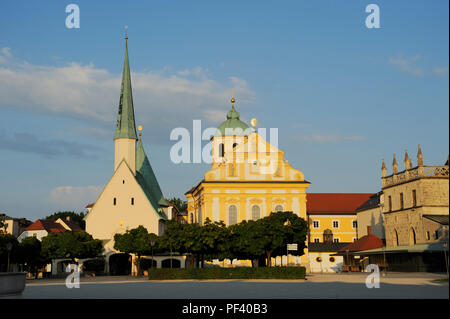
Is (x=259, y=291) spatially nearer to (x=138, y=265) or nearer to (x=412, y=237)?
(x=412, y=237)

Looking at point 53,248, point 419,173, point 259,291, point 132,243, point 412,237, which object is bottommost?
point 259,291

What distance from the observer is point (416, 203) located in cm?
7000

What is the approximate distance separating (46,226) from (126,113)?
47541mm

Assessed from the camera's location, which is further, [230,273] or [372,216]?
[372,216]

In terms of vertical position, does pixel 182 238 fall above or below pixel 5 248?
above

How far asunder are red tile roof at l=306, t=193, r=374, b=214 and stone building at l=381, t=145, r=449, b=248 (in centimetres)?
3188

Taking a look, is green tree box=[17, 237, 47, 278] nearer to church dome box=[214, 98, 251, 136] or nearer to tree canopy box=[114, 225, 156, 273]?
tree canopy box=[114, 225, 156, 273]

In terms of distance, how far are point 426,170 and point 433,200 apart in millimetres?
3710

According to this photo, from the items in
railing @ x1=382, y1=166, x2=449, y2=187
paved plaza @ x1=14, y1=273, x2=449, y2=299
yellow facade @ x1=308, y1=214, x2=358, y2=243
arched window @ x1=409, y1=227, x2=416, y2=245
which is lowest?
paved plaza @ x1=14, y1=273, x2=449, y2=299

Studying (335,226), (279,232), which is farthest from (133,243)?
(335,226)

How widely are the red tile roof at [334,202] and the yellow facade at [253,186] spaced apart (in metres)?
27.7

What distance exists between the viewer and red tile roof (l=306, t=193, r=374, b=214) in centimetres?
11006

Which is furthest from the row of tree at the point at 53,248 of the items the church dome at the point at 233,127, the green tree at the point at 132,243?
the church dome at the point at 233,127

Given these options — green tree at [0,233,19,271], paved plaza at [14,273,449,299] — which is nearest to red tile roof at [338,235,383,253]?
paved plaza at [14,273,449,299]
